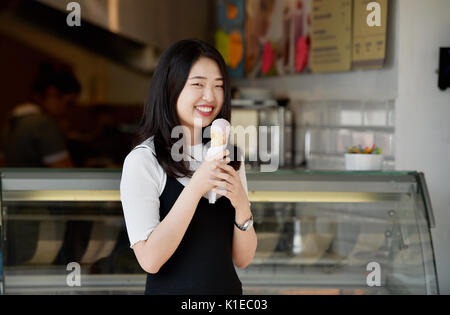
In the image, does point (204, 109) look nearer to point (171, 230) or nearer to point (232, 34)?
point (171, 230)

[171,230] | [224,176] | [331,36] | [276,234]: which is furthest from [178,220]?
[331,36]

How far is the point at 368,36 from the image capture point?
3.18m

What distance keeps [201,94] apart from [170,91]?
68mm

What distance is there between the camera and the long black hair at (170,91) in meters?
1.26

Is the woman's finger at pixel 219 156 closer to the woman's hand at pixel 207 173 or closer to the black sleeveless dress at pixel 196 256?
the woman's hand at pixel 207 173

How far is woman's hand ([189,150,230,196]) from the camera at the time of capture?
118 centimetres

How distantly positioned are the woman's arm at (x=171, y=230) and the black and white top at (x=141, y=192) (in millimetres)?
24

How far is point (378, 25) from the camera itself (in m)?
3.05

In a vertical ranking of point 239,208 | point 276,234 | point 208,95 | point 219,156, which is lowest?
point 276,234

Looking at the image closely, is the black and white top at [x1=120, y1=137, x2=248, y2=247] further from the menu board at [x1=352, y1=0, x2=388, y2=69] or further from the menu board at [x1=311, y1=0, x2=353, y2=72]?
the menu board at [x1=311, y1=0, x2=353, y2=72]

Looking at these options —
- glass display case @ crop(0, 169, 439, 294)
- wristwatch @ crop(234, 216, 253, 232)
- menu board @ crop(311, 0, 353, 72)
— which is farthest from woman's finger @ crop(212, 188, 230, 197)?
menu board @ crop(311, 0, 353, 72)

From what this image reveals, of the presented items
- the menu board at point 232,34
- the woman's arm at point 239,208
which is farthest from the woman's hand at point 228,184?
the menu board at point 232,34

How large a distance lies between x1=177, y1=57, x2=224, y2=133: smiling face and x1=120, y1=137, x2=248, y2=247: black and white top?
0.40 feet

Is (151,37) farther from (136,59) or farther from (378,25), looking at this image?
(378,25)
